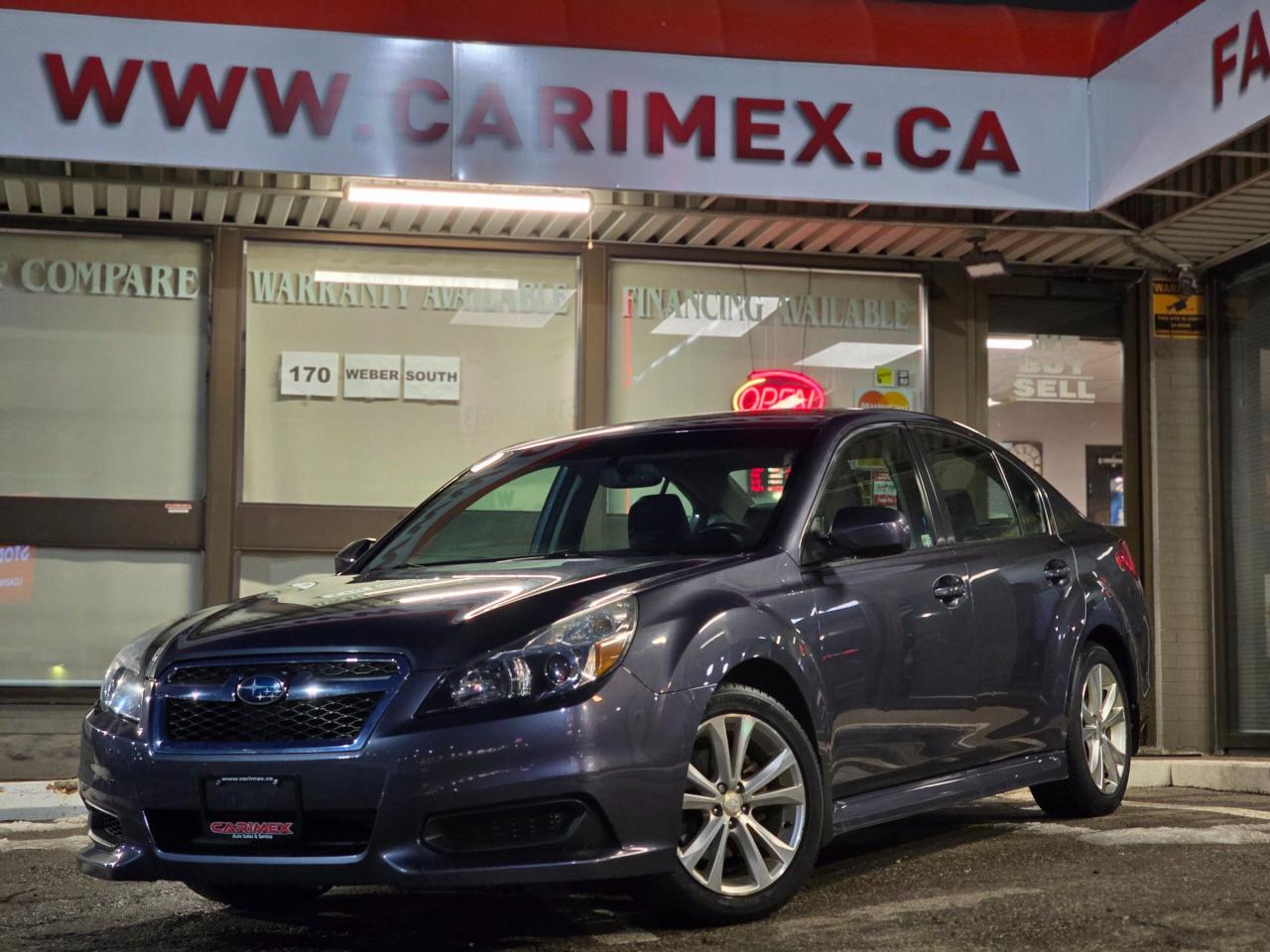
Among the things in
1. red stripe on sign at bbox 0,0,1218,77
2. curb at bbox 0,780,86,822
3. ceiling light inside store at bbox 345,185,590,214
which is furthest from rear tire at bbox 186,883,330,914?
ceiling light inside store at bbox 345,185,590,214

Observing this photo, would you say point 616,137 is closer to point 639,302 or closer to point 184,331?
point 639,302

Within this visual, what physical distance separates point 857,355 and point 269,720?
26.8ft

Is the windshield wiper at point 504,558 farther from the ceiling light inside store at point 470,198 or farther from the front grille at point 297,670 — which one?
the ceiling light inside store at point 470,198

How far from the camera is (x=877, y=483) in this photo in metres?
6.05

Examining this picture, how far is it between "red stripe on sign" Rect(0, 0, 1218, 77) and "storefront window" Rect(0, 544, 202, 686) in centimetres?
345

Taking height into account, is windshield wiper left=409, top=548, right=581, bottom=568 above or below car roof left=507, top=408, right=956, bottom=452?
below

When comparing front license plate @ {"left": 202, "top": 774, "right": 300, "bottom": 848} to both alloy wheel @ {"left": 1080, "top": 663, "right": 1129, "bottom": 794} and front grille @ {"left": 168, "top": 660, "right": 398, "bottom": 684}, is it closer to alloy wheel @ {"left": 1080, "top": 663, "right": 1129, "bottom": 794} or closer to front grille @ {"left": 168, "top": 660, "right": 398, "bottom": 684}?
front grille @ {"left": 168, "top": 660, "right": 398, "bottom": 684}

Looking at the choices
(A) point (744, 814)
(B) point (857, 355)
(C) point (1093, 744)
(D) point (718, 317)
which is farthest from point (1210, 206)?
(A) point (744, 814)

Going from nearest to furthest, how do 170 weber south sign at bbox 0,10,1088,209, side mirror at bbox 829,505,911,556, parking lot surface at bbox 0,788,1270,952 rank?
parking lot surface at bbox 0,788,1270,952 < side mirror at bbox 829,505,911,556 < 170 weber south sign at bbox 0,10,1088,209

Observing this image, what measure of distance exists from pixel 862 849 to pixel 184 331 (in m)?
6.68

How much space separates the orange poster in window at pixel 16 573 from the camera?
35.8 feet

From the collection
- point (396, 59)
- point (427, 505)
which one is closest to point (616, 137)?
point (396, 59)

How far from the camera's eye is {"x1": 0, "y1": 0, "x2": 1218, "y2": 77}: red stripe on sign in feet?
31.5

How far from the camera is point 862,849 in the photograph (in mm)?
6332
